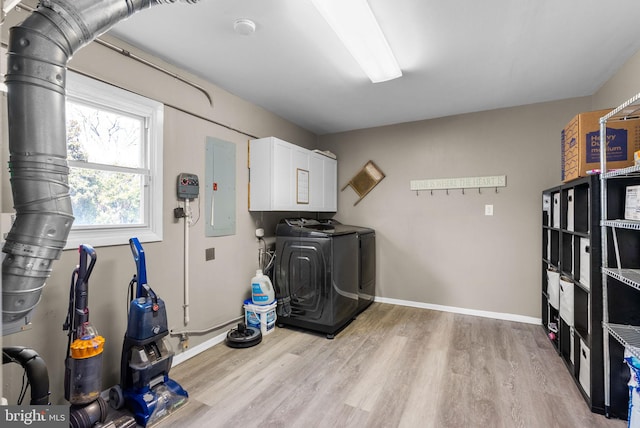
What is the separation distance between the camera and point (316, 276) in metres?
2.98

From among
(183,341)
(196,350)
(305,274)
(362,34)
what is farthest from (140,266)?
(362,34)

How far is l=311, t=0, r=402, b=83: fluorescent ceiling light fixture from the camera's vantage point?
1.62 meters

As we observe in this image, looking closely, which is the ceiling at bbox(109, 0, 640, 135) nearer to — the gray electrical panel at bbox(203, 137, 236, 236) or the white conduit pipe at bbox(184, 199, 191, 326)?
the gray electrical panel at bbox(203, 137, 236, 236)

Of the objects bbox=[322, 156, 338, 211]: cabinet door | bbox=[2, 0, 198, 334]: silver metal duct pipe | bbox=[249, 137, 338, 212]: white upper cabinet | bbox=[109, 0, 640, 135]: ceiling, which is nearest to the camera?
bbox=[2, 0, 198, 334]: silver metal duct pipe

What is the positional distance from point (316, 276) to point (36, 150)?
2301mm

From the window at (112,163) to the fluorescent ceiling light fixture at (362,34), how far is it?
1453 millimetres

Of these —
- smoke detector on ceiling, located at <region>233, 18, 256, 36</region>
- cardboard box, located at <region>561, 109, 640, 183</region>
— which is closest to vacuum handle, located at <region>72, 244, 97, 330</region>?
smoke detector on ceiling, located at <region>233, 18, 256, 36</region>

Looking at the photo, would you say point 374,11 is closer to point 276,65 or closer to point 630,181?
point 276,65

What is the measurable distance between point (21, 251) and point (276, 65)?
6.54 feet

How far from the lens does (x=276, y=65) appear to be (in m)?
2.38

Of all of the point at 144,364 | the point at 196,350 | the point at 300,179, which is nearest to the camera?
the point at 144,364

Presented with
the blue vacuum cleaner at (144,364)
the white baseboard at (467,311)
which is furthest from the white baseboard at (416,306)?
the blue vacuum cleaner at (144,364)

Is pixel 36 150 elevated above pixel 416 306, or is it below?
above

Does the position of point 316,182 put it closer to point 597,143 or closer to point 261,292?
point 261,292
